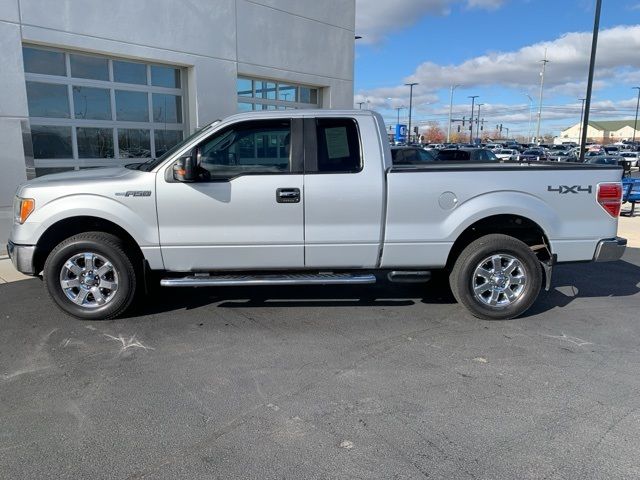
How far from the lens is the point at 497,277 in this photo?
5062 mm

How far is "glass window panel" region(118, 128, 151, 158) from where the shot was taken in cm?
1052

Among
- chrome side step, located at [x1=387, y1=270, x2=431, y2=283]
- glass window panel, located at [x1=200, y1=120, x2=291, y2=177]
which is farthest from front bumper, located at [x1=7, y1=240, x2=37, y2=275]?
chrome side step, located at [x1=387, y1=270, x2=431, y2=283]

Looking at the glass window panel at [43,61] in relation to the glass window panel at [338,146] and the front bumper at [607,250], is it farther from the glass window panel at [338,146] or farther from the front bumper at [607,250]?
the front bumper at [607,250]

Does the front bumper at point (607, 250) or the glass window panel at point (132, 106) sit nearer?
the front bumper at point (607, 250)

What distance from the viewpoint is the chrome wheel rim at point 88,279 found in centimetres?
484

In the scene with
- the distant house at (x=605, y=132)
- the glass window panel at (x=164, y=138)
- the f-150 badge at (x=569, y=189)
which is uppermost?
the distant house at (x=605, y=132)

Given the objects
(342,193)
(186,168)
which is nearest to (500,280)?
(342,193)

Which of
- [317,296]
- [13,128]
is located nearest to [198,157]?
[317,296]

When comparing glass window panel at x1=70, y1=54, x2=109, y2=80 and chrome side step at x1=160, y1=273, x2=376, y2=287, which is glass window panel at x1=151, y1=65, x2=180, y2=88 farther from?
chrome side step at x1=160, y1=273, x2=376, y2=287

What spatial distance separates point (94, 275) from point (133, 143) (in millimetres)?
6618

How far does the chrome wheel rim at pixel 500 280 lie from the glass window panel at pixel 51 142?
8.33 meters

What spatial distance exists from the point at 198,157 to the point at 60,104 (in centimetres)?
645

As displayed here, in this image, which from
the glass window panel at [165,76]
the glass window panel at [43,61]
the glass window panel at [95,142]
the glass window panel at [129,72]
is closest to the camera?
the glass window panel at [43,61]

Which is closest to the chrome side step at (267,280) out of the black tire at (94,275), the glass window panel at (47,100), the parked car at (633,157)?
the black tire at (94,275)
